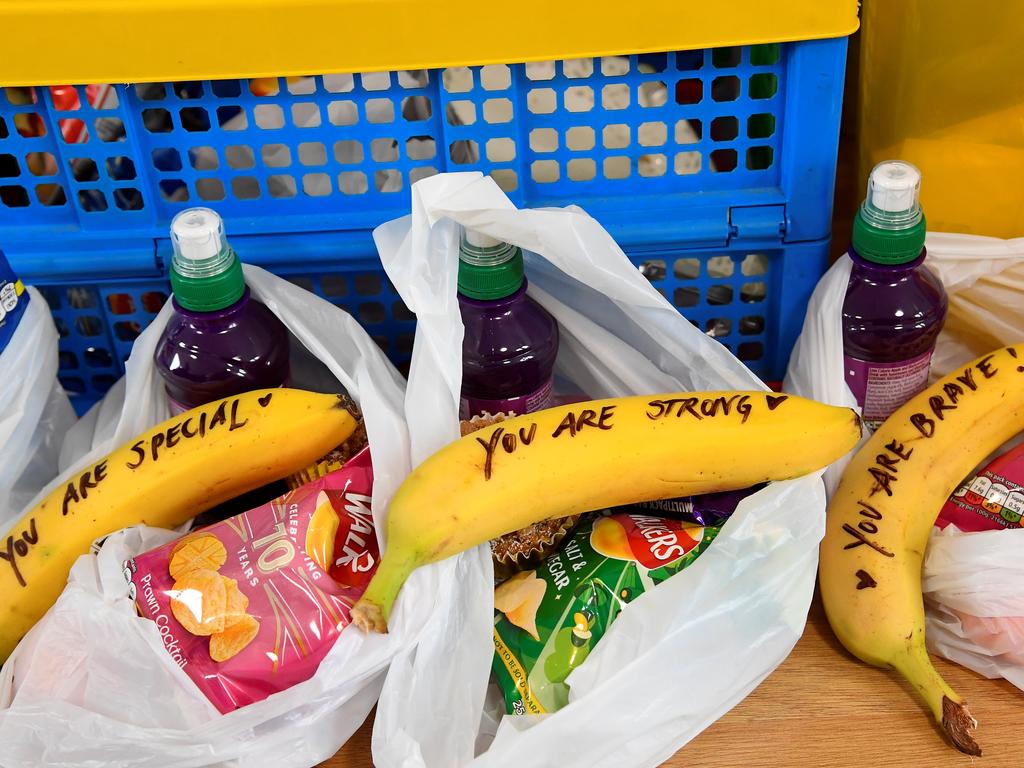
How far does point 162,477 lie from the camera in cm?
63

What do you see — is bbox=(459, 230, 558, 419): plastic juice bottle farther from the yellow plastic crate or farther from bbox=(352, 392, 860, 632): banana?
the yellow plastic crate

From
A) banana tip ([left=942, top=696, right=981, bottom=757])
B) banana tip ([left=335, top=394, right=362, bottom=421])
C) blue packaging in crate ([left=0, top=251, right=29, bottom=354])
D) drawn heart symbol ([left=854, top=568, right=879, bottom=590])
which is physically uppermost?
blue packaging in crate ([left=0, top=251, right=29, bottom=354])

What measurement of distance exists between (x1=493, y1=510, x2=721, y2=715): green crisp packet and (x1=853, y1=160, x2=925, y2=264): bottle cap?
19 cm

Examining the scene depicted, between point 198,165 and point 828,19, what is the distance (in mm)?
385

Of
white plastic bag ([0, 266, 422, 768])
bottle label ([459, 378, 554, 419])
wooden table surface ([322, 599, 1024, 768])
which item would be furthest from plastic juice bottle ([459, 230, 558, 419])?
wooden table surface ([322, 599, 1024, 768])

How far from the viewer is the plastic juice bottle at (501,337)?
650 mm

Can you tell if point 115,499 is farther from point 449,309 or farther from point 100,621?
point 449,309

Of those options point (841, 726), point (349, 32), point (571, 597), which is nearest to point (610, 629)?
point (571, 597)

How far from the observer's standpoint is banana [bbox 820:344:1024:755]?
1.99 ft

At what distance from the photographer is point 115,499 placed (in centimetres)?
63

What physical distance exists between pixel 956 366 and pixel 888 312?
11cm

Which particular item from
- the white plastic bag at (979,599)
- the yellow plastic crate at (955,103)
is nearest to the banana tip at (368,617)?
the white plastic bag at (979,599)

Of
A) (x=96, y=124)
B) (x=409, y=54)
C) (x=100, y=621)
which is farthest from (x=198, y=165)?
(x=100, y=621)

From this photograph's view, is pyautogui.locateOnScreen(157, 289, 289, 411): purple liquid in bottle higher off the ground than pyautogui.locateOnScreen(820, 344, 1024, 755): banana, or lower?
higher
